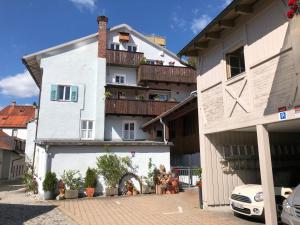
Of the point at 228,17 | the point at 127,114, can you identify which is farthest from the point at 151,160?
the point at 228,17

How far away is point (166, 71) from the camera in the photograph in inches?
1013

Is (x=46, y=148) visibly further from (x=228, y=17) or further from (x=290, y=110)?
(x=290, y=110)

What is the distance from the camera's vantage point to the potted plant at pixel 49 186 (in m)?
15.8

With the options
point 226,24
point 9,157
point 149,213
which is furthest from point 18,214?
point 9,157

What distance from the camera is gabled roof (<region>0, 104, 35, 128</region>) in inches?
1866

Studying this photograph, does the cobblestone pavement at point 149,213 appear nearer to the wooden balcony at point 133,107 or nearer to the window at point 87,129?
the wooden balcony at point 133,107

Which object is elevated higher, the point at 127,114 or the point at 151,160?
the point at 127,114

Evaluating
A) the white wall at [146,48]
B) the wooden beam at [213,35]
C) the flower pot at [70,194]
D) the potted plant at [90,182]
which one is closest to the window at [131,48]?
the white wall at [146,48]

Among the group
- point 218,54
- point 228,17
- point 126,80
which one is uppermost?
point 126,80

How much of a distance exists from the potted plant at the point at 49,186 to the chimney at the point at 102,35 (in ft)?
41.3

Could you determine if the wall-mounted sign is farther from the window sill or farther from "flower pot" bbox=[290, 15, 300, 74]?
the window sill

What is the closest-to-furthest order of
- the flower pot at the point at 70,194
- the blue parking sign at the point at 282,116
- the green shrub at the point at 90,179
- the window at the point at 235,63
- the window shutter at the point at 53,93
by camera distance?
the blue parking sign at the point at 282,116 → the window at the point at 235,63 → the flower pot at the point at 70,194 → the green shrub at the point at 90,179 → the window shutter at the point at 53,93

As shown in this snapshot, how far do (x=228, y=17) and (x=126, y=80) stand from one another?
1743 centimetres

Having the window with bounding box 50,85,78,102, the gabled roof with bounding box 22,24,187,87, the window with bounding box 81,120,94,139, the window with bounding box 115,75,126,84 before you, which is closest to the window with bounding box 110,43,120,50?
the gabled roof with bounding box 22,24,187,87
